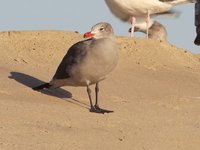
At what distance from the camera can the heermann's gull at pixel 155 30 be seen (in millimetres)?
22594

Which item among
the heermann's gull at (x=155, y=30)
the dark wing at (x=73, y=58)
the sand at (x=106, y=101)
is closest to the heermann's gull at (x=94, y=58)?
the dark wing at (x=73, y=58)

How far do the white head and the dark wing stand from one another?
180 millimetres

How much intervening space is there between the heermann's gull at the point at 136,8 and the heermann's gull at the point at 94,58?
8600 mm

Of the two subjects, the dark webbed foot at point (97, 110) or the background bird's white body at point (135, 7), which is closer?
the dark webbed foot at point (97, 110)

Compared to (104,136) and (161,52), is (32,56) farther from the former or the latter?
(104,136)

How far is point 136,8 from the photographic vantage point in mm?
19906

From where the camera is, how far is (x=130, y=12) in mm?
19891

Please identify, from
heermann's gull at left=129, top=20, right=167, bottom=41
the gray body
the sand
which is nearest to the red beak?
the gray body

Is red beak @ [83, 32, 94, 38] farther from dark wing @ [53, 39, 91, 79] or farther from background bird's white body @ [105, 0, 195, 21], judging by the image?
background bird's white body @ [105, 0, 195, 21]

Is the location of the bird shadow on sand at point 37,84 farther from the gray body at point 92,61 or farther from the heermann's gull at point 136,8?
the heermann's gull at point 136,8

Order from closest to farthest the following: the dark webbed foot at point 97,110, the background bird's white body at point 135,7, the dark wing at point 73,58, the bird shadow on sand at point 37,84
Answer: the dark wing at point 73,58, the dark webbed foot at point 97,110, the bird shadow on sand at point 37,84, the background bird's white body at point 135,7

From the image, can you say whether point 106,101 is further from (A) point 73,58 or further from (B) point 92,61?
(B) point 92,61

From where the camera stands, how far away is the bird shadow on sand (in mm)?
11641

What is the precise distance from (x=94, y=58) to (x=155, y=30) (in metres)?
12.5
